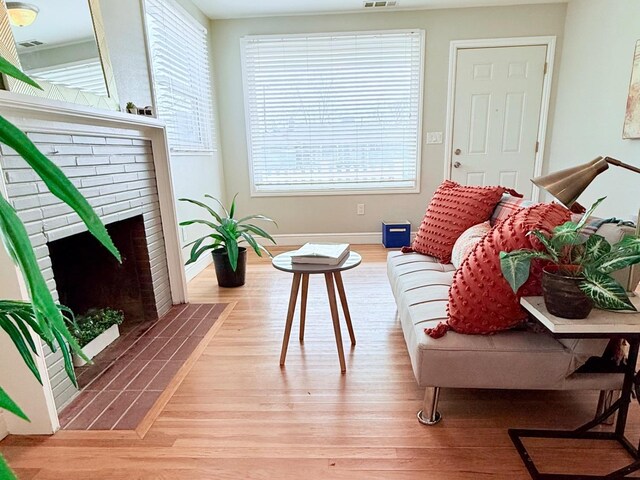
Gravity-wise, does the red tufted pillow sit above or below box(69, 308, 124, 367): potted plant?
above

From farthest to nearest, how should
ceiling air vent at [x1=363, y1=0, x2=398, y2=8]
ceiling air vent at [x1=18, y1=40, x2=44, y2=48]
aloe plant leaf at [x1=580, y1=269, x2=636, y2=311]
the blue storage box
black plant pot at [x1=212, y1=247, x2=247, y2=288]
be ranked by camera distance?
the blue storage box → ceiling air vent at [x1=363, y1=0, x2=398, y2=8] → black plant pot at [x1=212, y1=247, x2=247, y2=288] → ceiling air vent at [x1=18, y1=40, x2=44, y2=48] → aloe plant leaf at [x1=580, y1=269, x2=636, y2=311]

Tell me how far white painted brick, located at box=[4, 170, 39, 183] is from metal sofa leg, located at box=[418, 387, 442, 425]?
5.73 ft

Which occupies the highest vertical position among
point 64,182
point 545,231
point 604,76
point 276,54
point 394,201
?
point 276,54

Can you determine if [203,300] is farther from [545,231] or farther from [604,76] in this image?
[604,76]

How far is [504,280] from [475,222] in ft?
2.85

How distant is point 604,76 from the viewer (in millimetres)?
3068

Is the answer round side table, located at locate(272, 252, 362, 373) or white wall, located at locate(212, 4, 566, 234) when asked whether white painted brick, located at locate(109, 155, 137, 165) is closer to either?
round side table, located at locate(272, 252, 362, 373)

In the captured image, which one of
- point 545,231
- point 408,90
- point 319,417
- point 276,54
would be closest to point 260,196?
point 276,54

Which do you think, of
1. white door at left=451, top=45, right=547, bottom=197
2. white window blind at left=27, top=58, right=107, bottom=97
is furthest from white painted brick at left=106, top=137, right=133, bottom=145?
white door at left=451, top=45, right=547, bottom=197

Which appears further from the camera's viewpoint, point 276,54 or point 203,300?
point 276,54

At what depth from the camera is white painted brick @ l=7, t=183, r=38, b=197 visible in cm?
134

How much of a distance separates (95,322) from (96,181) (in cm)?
80

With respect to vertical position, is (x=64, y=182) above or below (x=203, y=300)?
above

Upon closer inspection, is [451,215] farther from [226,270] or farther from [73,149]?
[73,149]
